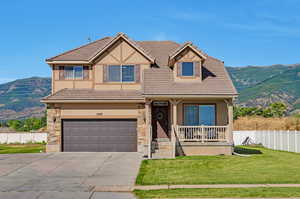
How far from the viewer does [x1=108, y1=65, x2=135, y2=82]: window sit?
25.5 m

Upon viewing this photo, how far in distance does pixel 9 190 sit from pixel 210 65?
57.4 ft

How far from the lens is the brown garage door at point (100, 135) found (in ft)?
80.0

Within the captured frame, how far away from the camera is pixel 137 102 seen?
23.9 meters

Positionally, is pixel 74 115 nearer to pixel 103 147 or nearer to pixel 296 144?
pixel 103 147

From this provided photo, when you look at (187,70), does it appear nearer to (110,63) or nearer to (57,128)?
(110,63)

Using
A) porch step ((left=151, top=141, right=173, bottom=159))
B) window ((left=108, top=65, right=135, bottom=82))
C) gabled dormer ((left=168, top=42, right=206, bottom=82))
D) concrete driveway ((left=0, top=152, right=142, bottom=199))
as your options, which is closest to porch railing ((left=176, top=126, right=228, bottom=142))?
porch step ((left=151, top=141, right=173, bottom=159))

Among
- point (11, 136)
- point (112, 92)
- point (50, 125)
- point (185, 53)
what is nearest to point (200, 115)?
point (185, 53)

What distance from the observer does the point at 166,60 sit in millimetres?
26781

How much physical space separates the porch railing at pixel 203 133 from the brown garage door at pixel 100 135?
3.53 metres

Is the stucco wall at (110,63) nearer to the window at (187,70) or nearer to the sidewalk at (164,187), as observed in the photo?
the window at (187,70)

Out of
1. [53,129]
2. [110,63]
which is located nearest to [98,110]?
[53,129]

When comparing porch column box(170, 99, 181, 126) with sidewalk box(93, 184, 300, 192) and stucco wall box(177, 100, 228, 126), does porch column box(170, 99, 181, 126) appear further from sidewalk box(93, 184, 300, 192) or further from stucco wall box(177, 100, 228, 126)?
sidewalk box(93, 184, 300, 192)

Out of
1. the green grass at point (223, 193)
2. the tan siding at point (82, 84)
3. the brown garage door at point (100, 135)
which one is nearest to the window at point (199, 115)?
the brown garage door at point (100, 135)

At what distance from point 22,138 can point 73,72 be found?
2394 centimetres
